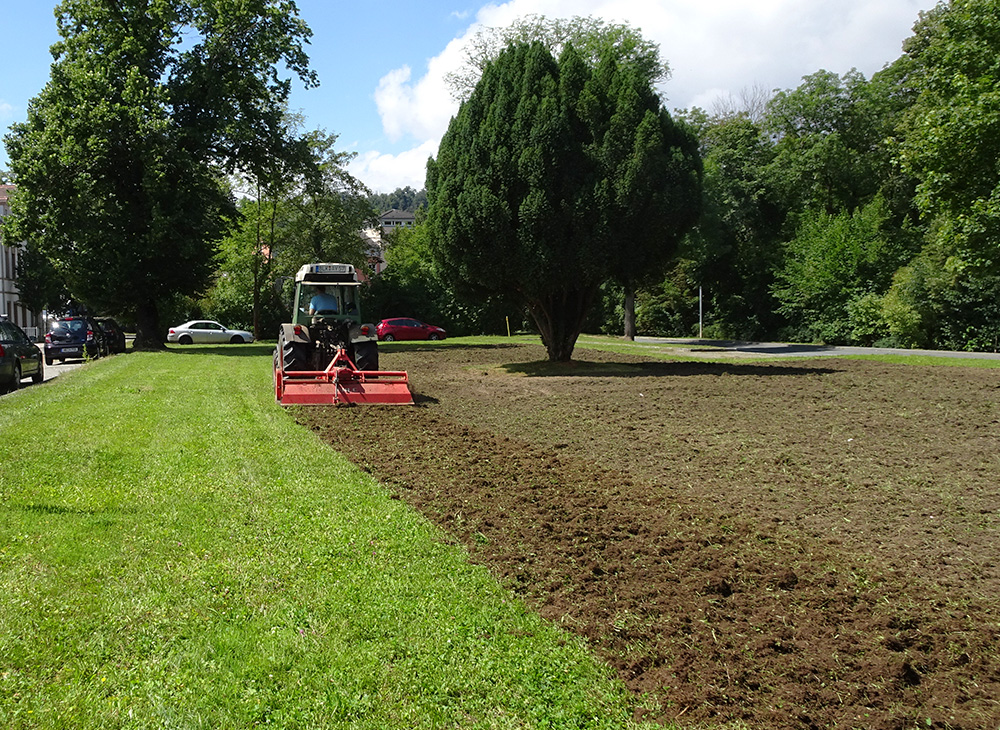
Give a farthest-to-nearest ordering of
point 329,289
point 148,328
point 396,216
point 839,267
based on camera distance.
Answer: point 396,216
point 839,267
point 148,328
point 329,289

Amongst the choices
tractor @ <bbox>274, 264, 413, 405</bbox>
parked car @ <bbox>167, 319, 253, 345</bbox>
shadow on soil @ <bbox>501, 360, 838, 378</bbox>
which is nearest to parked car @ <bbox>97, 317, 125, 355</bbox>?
parked car @ <bbox>167, 319, 253, 345</bbox>

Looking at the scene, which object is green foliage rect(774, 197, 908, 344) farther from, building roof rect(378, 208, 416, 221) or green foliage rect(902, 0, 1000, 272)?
building roof rect(378, 208, 416, 221)

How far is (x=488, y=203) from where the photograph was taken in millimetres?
20750

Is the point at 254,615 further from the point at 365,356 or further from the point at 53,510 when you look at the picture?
Answer: the point at 365,356

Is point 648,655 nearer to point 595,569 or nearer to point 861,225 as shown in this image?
point 595,569

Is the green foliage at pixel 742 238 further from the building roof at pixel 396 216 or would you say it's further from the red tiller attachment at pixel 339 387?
the building roof at pixel 396 216

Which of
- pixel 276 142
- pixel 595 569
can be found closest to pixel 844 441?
pixel 595 569

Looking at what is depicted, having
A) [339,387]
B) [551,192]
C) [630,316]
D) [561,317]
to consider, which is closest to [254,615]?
[339,387]

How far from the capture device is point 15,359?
62.2 ft

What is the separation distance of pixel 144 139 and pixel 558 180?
18.6m

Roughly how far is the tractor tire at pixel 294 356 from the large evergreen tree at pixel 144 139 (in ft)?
57.8

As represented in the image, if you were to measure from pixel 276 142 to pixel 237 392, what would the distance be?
21791mm

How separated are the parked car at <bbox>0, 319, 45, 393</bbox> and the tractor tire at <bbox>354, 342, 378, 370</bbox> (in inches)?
334

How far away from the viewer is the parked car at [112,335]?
33.5m
